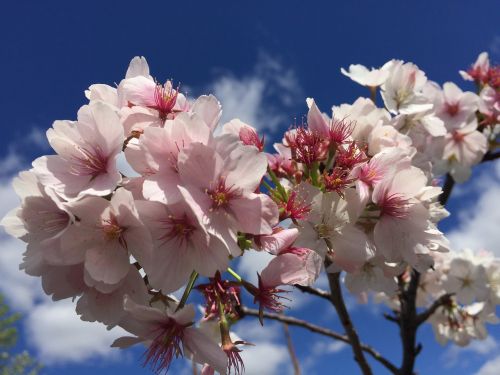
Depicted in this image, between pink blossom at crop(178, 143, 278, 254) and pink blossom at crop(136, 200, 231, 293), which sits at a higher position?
pink blossom at crop(178, 143, 278, 254)

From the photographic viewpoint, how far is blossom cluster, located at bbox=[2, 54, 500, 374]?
0.96 meters

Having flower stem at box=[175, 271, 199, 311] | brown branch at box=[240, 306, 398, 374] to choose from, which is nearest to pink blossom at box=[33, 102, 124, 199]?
flower stem at box=[175, 271, 199, 311]

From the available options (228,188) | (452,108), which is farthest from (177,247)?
(452,108)

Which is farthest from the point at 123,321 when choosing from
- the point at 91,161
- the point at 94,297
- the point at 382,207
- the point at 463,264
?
the point at 463,264

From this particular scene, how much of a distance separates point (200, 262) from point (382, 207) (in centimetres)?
52

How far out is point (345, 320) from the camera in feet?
6.64

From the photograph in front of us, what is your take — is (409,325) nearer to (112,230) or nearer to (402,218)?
(402,218)

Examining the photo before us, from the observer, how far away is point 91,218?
0.96 meters

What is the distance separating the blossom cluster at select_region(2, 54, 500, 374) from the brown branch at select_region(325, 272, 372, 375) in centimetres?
38

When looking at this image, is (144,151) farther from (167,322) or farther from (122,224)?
(167,322)

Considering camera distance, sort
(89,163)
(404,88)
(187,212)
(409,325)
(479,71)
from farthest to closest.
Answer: (479,71) < (409,325) < (404,88) < (89,163) < (187,212)

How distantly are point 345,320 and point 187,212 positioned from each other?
4.24 ft

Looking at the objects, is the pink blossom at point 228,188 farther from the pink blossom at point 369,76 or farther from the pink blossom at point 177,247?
the pink blossom at point 369,76

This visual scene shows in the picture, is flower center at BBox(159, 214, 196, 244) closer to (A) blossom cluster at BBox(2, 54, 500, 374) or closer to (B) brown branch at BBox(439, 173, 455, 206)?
(A) blossom cluster at BBox(2, 54, 500, 374)
